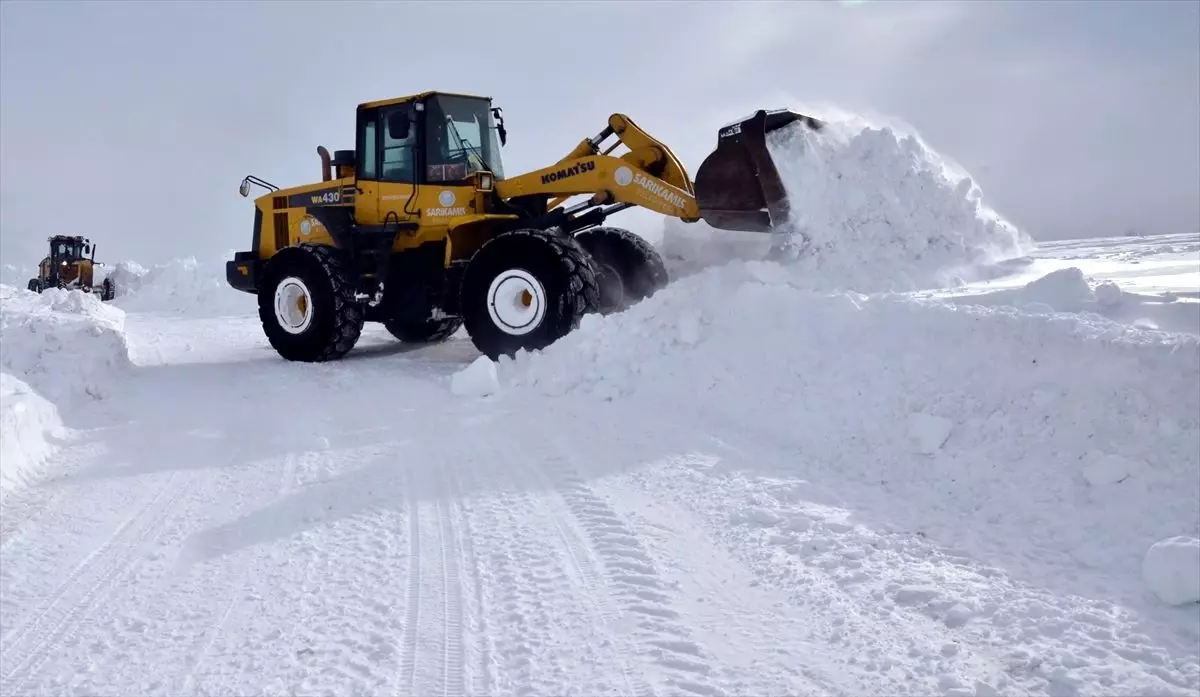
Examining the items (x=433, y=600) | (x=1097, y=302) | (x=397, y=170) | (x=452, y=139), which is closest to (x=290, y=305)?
(x=397, y=170)

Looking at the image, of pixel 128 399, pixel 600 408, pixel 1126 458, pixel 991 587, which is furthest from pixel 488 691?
pixel 128 399

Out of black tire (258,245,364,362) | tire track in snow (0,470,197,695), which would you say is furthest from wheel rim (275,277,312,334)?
tire track in snow (0,470,197,695)

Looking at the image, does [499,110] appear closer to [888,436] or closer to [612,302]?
[612,302]

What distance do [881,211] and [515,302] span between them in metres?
3.60

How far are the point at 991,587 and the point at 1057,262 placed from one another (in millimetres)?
6143

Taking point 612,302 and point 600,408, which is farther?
point 612,302

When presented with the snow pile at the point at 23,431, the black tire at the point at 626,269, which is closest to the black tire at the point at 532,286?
the black tire at the point at 626,269

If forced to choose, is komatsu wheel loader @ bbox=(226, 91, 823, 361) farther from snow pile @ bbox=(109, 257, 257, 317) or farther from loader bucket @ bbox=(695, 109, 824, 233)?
snow pile @ bbox=(109, 257, 257, 317)

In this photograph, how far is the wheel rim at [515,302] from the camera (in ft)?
27.1

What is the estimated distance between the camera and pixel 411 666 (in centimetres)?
296

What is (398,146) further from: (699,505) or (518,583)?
(518,583)

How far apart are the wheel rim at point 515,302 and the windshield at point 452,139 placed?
72.1 inches

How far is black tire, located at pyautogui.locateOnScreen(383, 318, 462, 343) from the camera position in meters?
11.5

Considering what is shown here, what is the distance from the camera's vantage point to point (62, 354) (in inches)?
317
